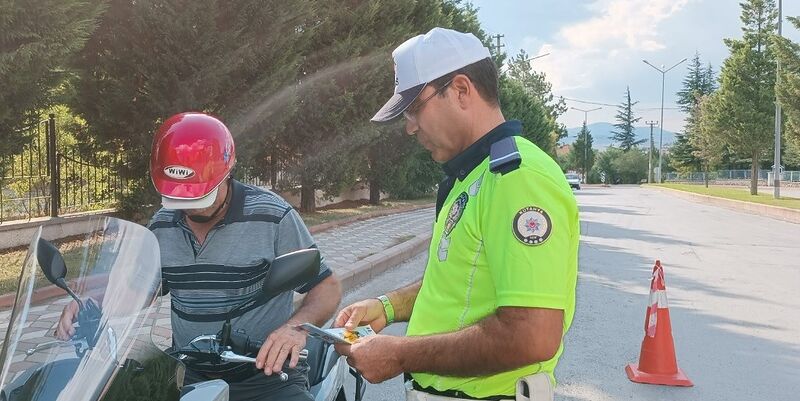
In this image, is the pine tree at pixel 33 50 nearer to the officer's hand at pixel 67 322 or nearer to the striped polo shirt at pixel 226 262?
the striped polo shirt at pixel 226 262

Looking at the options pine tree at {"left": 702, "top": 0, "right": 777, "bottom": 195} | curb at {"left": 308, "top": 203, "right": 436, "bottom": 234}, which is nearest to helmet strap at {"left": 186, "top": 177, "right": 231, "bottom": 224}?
curb at {"left": 308, "top": 203, "right": 436, "bottom": 234}

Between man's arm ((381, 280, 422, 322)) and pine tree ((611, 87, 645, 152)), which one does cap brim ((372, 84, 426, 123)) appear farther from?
pine tree ((611, 87, 645, 152))

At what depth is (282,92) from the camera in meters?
12.2

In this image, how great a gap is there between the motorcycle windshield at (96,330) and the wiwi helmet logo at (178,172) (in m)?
0.27

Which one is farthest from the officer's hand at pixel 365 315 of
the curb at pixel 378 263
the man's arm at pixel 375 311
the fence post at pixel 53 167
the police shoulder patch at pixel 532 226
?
the fence post at pixel 53 167

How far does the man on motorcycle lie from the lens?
2.19 meters

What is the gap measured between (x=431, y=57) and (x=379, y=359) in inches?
30.8

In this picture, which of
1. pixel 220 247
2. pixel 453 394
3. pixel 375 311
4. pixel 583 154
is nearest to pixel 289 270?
pixel 375 311

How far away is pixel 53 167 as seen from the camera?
10320 millimetres

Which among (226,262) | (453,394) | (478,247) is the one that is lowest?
(453,394)

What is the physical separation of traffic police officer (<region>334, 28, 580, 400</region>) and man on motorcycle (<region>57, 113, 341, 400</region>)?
73cm

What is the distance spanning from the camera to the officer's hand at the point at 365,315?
6.84ft

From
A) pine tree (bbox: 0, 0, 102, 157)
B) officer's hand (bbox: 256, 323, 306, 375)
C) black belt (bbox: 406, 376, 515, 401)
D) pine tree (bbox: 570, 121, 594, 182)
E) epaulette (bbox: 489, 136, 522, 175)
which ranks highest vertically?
pine tree (bbox: 570, 121, 594, 182)

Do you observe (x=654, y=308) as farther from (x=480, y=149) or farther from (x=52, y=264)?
(x=52, y=264)
